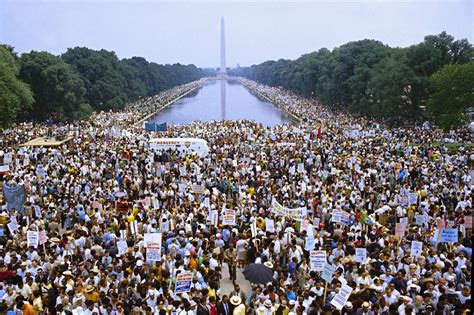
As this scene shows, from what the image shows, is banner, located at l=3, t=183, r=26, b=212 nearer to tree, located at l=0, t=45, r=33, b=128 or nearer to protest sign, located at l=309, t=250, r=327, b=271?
protest sign, located at l=309, t=250, r=327, b=271

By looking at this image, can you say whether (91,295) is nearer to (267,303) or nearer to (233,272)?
(267,303)

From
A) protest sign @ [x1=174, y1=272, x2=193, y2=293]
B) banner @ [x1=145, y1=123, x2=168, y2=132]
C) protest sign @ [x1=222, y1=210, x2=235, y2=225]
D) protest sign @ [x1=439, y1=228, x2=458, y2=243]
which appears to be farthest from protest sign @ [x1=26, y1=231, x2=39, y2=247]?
banner @ [x1=145, y1=123, x2=168, y2=132]

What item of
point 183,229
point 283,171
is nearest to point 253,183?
point 283,171

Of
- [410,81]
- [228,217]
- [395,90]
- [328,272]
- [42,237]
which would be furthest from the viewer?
[395,90]

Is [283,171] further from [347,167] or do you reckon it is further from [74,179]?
[74,179]

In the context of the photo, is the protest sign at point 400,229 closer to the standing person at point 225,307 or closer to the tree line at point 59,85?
the standing person at point 225,307

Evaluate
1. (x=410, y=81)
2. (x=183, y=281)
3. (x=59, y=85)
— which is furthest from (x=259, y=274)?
(x=59, y=85)

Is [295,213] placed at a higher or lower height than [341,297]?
lower
